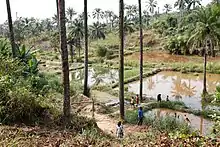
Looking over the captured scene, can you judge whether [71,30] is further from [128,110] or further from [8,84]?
[8,84]

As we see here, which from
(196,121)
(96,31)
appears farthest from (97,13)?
(196,121)

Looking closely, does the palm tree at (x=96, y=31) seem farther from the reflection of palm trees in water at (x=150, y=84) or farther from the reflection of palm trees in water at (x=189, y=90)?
the reflection of palm trees in water at (x=189, y=90)

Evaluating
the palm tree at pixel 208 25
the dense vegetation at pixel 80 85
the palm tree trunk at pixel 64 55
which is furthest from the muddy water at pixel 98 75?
the palm tree trunk at pixel 64 55

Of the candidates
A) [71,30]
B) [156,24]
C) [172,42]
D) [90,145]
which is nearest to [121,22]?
[90,145]

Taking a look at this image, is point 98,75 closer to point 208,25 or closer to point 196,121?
point 208,25

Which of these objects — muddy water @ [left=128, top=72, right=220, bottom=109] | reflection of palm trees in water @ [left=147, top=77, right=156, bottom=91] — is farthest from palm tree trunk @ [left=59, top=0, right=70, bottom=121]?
reflection of palm trees in water @ [left=147, top=77, right=156, bottom=91]

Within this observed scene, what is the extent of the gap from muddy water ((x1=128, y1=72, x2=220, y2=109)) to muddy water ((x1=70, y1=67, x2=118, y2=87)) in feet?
13.8

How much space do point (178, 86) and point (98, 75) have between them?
37.1ft

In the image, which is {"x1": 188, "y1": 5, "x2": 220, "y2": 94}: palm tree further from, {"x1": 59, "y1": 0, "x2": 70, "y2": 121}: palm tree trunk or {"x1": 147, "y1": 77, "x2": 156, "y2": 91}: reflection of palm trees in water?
{"x1": 59, "y1": 0, "x2": 70, "y2": 121}: palm tree trunk

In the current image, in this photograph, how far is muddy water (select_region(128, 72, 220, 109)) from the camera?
87.5 ft

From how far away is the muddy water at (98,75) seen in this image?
1395 inches

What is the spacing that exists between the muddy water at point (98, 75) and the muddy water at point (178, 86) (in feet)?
13.8

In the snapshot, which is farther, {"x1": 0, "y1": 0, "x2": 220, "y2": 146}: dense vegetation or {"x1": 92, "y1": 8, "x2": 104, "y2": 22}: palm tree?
{"x1": 92, "y1": 8, "x2": 104, "y2": 22}: palm tree

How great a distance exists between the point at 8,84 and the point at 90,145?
19.8 ft
